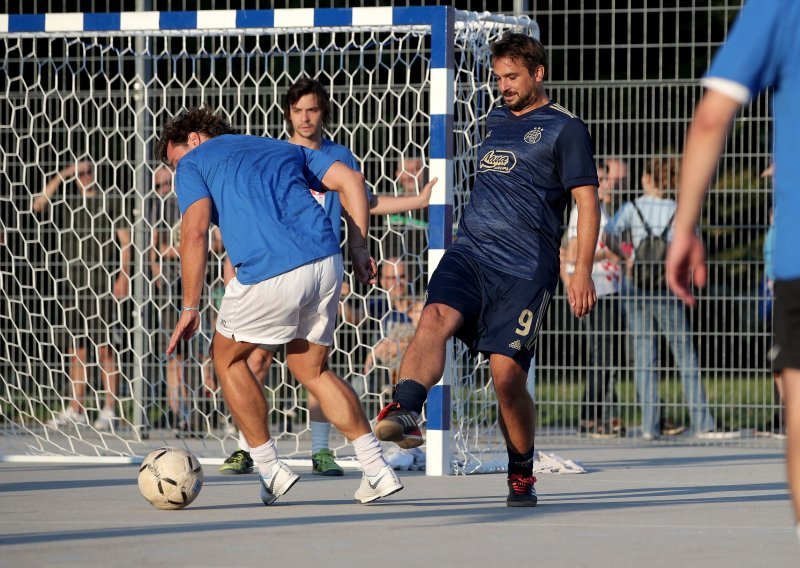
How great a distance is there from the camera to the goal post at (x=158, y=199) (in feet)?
28.1

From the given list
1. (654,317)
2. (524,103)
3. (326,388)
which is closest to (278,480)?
(326,388)

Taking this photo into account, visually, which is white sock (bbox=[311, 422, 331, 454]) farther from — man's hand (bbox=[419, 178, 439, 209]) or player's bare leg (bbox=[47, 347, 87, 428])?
player's bare leg (bbox=[47, 347, 87, 428])

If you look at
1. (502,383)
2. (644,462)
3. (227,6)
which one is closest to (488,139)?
(502,383)

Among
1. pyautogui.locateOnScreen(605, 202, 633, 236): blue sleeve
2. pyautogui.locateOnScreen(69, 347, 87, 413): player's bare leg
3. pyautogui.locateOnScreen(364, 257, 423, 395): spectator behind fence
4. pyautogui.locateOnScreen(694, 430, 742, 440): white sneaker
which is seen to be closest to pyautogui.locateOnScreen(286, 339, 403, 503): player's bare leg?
pyautogui.locateOnScreen(364, 257, 423, 395): spectator behind fence

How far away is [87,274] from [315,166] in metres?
4.49

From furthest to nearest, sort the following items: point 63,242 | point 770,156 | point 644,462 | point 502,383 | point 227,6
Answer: point 227,6, point 63,242, point 770,156, point 644,462, point 502,383

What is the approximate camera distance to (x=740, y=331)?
417 inches

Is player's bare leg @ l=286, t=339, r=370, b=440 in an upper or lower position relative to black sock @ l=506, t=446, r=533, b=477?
upper

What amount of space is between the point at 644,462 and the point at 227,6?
6063mm

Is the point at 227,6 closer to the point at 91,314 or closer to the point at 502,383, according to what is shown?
the point at 91,314

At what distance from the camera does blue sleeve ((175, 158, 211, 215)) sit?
6.41 metres

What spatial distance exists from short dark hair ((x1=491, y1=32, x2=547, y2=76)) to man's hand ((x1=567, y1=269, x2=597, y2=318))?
99 cm

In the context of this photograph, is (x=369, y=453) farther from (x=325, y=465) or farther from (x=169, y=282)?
(x=169, y=282)

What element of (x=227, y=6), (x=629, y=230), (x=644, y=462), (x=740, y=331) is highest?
(x=227, y=6)
